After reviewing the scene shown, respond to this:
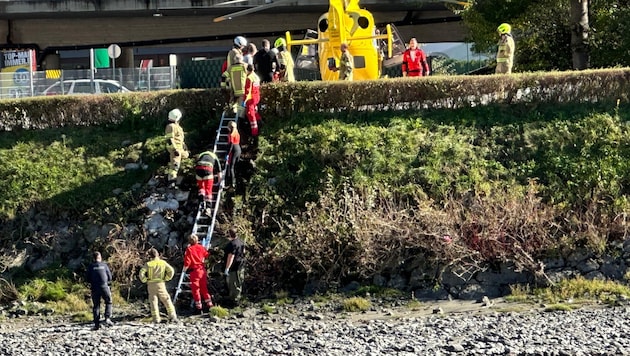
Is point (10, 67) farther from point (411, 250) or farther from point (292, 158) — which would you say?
point (411, 250)

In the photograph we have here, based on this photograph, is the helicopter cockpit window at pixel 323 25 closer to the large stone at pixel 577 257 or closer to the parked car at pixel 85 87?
the parked car at pixel 85 87

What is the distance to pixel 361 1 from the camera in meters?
41.6

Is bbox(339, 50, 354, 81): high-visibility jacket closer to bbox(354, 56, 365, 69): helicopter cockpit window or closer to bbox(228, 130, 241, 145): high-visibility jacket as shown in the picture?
bbox(354, 56, 365, 69): helicopter cockpit window

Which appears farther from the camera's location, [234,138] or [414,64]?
[414,64]

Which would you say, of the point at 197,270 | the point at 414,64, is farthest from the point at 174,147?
the point at 414,64

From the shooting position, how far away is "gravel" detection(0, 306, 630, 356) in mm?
12875

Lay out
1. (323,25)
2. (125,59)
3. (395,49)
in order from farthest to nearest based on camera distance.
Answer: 1. (125,59)
2. (395,49)
3. (323,25)

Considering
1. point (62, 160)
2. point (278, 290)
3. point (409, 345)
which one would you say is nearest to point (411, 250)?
point (278, 290)

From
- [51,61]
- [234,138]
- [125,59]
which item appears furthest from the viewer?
[125,59]

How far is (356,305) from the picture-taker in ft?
50.7

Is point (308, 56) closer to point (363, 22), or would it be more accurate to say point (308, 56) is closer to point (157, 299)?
point (363, 22)

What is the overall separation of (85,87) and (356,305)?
13.0m

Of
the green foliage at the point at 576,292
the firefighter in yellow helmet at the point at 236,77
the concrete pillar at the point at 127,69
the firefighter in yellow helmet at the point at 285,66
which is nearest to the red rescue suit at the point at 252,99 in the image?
the firefighter in yellow helmet at the point at 236,77

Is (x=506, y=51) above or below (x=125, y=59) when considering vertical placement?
below
